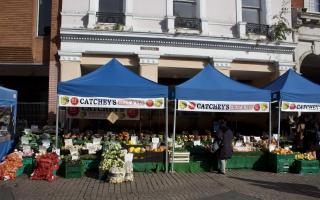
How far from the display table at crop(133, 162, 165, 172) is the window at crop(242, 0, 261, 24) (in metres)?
9.14

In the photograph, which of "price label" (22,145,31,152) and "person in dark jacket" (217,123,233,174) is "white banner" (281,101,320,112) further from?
"price label" (22,145,31,152)

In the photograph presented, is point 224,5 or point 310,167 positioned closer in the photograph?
point 310,167

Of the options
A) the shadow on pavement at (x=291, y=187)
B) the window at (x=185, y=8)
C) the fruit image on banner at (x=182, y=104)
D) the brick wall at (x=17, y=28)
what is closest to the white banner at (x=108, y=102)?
the fruit image on banner at (x=182, y=104)

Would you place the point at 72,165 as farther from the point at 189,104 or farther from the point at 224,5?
the point at 224,5

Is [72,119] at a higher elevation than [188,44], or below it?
below

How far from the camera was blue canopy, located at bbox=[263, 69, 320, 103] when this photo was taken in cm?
1398

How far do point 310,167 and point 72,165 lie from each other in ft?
24.4

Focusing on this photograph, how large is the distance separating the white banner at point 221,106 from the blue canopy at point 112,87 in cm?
73

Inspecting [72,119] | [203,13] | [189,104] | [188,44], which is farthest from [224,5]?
[72,119]

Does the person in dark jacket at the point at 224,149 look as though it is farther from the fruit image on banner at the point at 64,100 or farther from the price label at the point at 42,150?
the price label at the point at 42,150

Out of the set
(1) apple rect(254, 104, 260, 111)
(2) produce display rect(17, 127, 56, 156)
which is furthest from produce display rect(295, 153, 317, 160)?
(2) produce display rect(17, 127, 56, 156)

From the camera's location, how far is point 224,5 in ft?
60.0

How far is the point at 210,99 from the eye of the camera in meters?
13.1

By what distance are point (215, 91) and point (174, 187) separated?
3.88 meters
